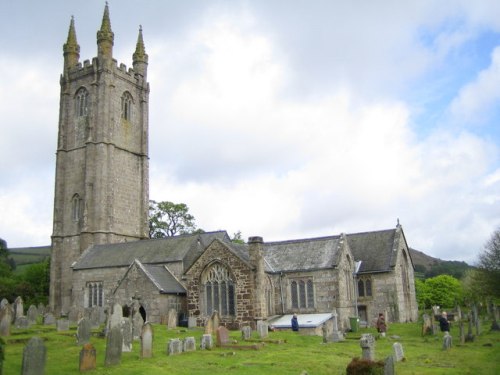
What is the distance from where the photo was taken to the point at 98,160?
52.5 meters

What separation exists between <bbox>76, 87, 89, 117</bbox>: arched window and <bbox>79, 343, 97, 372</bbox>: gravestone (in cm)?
4151

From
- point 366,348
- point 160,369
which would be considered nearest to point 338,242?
point 366,348

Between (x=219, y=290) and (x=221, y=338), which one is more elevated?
(x=219, y=290)

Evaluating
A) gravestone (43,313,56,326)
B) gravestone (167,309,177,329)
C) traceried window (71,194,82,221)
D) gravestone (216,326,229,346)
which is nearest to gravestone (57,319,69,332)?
gravestone (43,313,56,326)

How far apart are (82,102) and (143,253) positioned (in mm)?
21144

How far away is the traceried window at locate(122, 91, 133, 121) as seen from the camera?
188 ft

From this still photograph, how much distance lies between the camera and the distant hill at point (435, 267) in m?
116

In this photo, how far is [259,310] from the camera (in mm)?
32781

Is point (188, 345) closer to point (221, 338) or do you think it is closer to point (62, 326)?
point (221, 338)

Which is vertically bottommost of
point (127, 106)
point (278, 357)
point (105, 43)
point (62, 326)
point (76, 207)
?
point (278, 357)

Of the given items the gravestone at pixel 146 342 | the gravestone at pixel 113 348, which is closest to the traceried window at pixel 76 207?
the gravestone at pixel 146 342

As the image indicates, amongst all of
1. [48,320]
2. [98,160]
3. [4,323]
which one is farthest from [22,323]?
[98,160]

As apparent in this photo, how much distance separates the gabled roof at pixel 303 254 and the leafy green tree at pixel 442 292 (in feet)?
122

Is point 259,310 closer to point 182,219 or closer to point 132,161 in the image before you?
point 132,161
